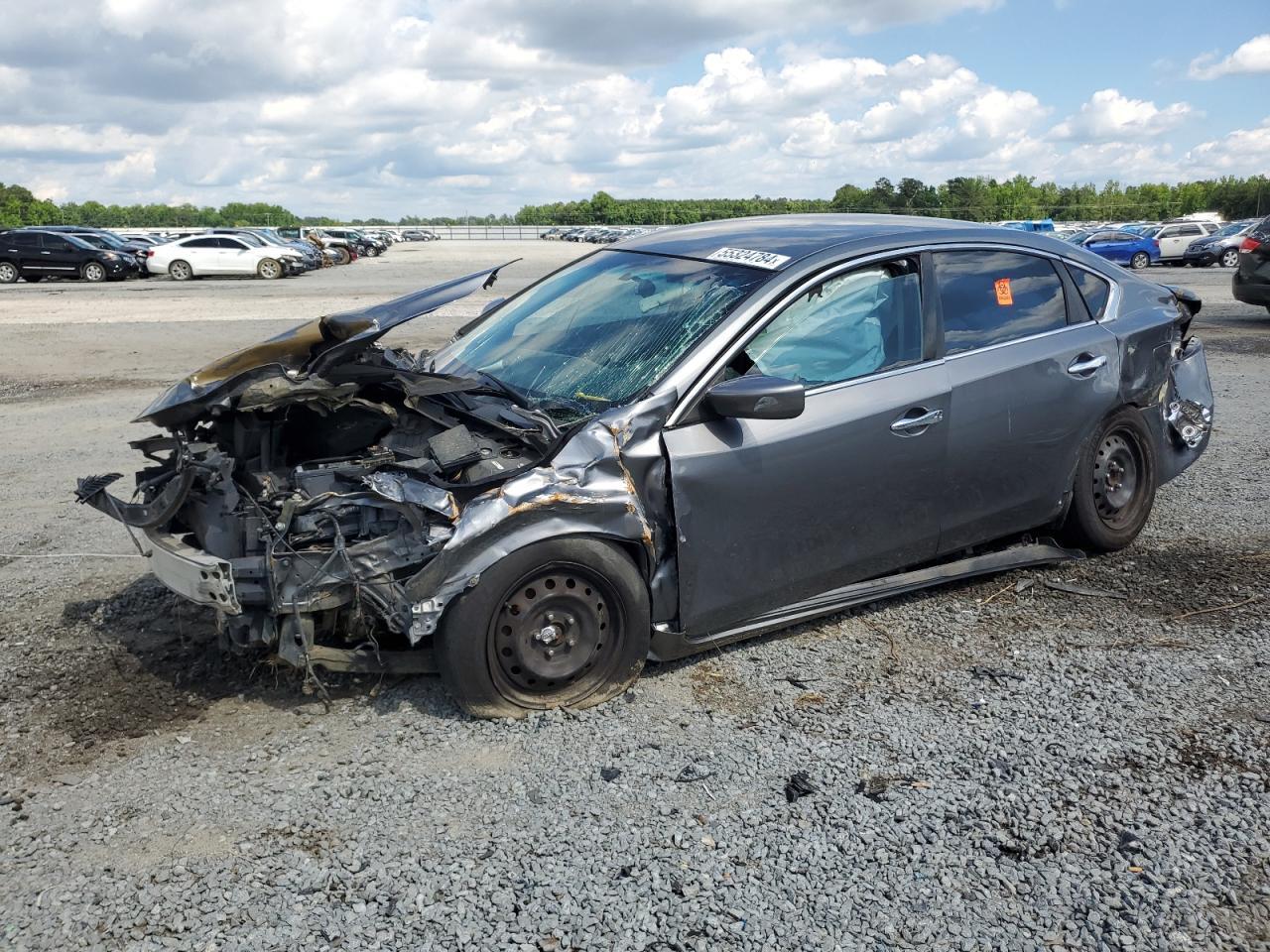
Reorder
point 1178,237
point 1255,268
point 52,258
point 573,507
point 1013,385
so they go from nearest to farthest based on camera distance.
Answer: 1. point 573,507
2. point 1013,385
3. point 1255,268
4. point 52,258
5. point 1178,237

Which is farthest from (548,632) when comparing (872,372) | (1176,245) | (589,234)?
(589,234)

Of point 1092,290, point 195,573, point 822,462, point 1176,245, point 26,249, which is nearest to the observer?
point 195,573

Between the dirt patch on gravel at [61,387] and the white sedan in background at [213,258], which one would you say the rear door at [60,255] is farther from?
the dirt patch on gravel at [61,387]

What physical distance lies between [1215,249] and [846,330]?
122ft

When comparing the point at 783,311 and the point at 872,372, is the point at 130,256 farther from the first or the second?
the point at 872,372

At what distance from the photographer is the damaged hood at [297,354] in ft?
13.3

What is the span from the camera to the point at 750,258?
14.9 ft

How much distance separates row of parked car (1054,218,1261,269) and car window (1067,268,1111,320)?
111 feet

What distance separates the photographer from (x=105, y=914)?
2861 mm

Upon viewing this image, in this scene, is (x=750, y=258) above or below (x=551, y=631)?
above

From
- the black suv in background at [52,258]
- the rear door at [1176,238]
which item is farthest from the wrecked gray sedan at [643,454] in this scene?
the rear door at [1176,238]

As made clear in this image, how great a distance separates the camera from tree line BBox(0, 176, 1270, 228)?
5403 centimetres

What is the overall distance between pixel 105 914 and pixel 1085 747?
125 inches

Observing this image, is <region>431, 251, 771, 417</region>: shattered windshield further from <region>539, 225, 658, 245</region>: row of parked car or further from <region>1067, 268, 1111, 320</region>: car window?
<region>539, 225, 658, 245</region>: row of parked car
